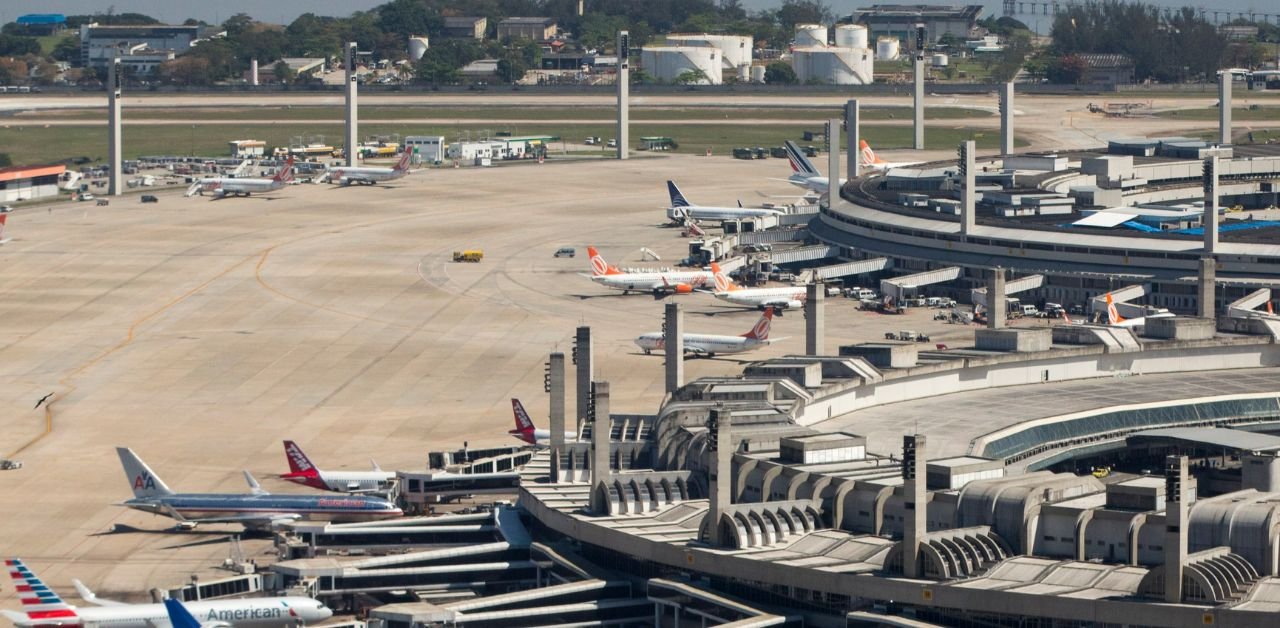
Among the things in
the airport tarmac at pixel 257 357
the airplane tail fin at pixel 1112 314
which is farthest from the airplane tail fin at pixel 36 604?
the airplane tail fin at pixel 1112 314

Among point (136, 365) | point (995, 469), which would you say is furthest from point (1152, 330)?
point (136, 365)

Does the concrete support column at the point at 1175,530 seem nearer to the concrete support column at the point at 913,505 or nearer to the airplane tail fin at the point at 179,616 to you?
the concrete support column at the point at 913,505

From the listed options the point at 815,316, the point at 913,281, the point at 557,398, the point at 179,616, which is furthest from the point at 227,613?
the point at 913,281

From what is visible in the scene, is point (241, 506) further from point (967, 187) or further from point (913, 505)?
point (967, 187)

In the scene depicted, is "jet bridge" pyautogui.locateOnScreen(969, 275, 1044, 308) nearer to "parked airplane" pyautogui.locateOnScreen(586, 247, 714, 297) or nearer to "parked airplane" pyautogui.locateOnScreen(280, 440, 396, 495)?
"parked airplane" pyautogui.locateOnScreen(586, 247, 714, 297)

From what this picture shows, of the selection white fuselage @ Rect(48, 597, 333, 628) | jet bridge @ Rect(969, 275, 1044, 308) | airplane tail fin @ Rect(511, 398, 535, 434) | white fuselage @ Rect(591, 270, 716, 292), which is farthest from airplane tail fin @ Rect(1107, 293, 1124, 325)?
white fuselage @ Rect(48, 597, 333, 628)

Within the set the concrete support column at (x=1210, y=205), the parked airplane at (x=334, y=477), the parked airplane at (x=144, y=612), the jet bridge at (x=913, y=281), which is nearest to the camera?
the parked airplane at (x=144, y=612)
